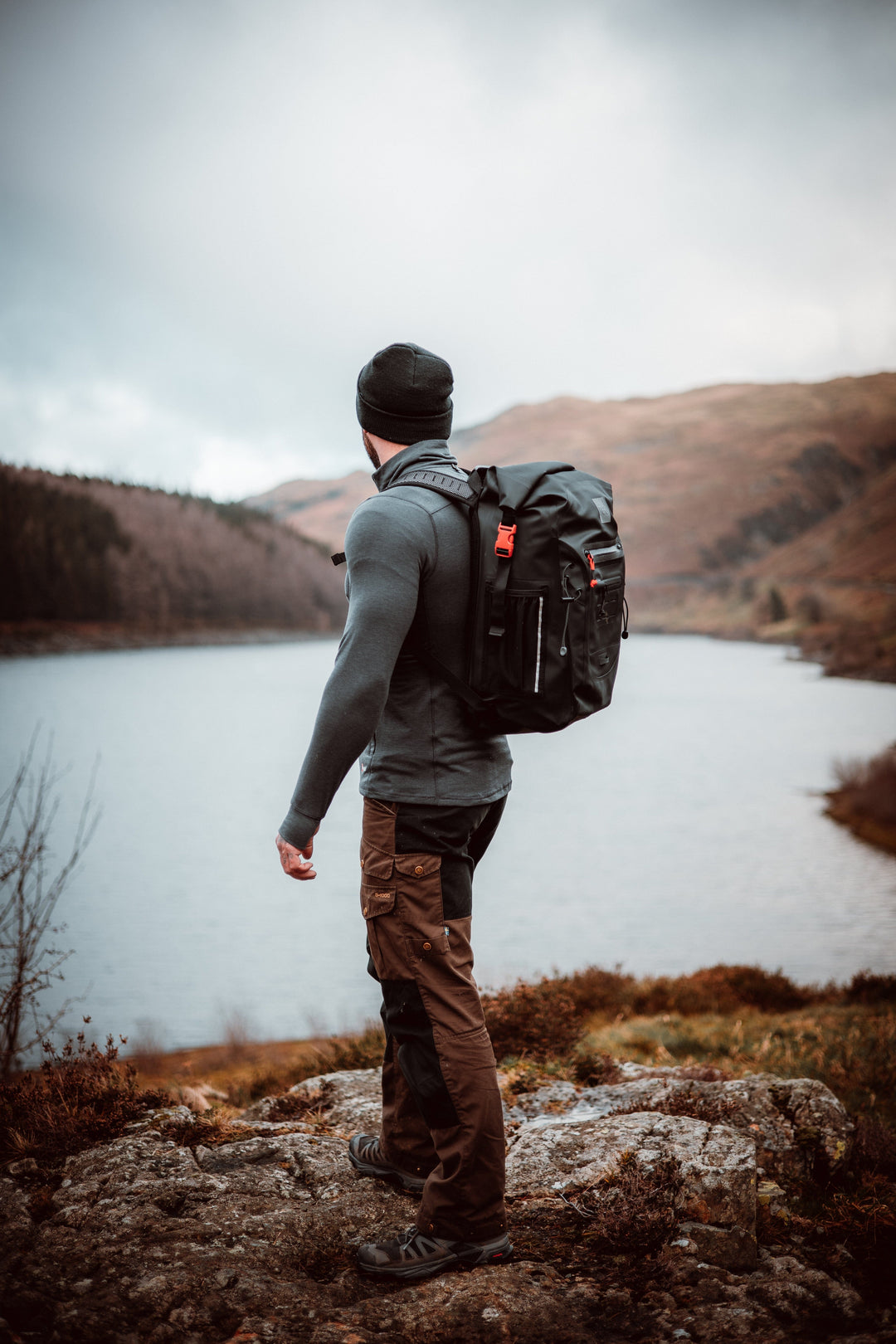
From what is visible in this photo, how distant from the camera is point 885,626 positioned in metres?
68.6

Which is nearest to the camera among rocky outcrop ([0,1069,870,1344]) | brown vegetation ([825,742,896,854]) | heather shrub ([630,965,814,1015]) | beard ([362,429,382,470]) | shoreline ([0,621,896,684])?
rocky outcrop ([0,1069,870,1344])

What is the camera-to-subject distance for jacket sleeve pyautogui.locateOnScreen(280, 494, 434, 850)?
7.13 ft

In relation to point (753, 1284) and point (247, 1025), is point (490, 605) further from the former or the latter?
point (247, 1025)

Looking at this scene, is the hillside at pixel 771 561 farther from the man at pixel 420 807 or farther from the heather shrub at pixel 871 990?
the man at pixel 420 807

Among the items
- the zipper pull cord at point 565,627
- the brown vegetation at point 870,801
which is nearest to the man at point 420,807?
the zipper pull cord at point 565,627

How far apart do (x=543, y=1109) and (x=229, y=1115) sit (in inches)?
57.9

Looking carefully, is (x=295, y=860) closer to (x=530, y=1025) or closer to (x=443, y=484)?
(x=443, y=484)

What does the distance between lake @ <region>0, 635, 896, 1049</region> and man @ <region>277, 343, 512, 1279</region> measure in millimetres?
8573

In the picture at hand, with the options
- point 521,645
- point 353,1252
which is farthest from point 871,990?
point 521,645

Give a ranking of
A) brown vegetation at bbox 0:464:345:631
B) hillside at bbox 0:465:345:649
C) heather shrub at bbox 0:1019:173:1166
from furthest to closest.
→ brown vegetation at bbox 0:464:345:631 → hillside at bbox 0:465:345:649 → heather shrub at bbox 0:1019:173:1166

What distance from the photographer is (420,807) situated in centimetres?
229

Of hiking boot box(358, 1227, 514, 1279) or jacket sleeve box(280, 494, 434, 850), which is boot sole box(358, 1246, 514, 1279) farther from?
jacket sleeve box(280, 494, 434, 850)

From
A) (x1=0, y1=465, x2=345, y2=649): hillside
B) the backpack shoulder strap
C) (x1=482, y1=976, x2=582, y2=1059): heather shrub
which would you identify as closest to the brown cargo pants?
the backpack shoulder strap

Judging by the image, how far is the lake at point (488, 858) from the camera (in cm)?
1939
